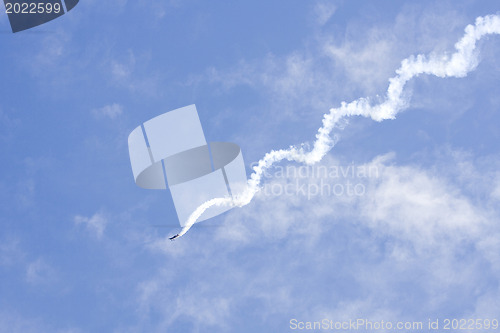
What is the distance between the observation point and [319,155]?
66.3 metres

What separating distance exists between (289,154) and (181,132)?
1429cm

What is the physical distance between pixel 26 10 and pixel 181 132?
2743cm

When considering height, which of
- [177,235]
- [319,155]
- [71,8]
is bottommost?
[177,235]

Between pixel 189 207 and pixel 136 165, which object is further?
pixel 189 207

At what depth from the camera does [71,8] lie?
70.2 metres

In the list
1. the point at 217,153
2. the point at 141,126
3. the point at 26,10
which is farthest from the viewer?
the point at 26,10

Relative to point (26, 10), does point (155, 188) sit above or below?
below

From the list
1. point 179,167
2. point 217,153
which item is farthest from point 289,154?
A: point 179,167

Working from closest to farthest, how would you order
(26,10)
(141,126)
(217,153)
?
(141,126)
(217,153)
(26,10)

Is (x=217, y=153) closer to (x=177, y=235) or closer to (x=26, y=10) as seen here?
(x=177, y=235)

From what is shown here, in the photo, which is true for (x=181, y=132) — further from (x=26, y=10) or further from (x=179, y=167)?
(x=26, y=10)

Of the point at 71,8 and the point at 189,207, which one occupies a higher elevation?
the point at 71,8

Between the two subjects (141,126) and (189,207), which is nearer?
(141,126)

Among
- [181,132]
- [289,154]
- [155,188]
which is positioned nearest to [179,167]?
[155,188]
